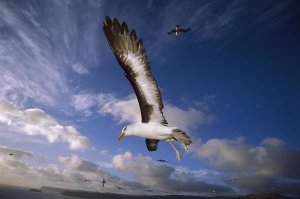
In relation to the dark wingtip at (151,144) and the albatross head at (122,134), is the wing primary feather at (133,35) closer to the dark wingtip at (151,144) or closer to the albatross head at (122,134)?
the albatross head at (122,134)

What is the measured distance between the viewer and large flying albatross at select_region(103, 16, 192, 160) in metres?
9.61

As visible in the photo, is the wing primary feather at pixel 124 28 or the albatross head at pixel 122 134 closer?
the wing primary feather at pixel 124 28

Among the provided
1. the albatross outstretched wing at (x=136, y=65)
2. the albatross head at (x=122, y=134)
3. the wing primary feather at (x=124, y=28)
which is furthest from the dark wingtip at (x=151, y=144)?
the wing primary feather at (x=124, y=28)

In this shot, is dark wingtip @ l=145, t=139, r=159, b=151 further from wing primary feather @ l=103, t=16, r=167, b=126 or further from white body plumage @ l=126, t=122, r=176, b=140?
wing primary feather @ l=103, t=16, r=167, b=126

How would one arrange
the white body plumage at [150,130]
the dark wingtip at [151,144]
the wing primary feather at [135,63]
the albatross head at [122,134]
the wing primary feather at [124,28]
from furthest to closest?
the dark wingtip at [151,144] → the albatross head at [122,134] → the white body plumage at [150,130] → the wing primary feather at [135,63] → the wing primary feather at [124,28]

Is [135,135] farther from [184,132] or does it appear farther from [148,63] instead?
[148,63]

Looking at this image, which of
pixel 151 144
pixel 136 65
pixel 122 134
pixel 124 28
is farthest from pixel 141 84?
pixel 151 144

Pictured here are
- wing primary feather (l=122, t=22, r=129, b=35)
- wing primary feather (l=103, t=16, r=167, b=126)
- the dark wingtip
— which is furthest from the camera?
the dark wingtip

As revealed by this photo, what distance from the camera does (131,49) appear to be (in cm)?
981

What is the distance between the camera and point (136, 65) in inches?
395

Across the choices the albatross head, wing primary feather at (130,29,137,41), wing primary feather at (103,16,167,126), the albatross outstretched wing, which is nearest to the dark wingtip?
the albatross head

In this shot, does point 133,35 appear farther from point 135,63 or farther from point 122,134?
point 122,134

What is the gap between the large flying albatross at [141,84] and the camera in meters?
9.61

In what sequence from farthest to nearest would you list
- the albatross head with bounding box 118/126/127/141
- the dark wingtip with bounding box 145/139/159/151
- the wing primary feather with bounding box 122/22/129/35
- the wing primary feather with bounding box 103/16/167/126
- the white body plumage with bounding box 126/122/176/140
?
1. the dark wingtip with bounding box 145/139/159/151
2. the albatross head with bounding box 118/126/127/141
3. the white body plumage with bounding box 126/122/176/140
4. the wing primary feather with bounding box 103/16/167/126
5. the wing primary feather with bounding box 122/22/129/35
